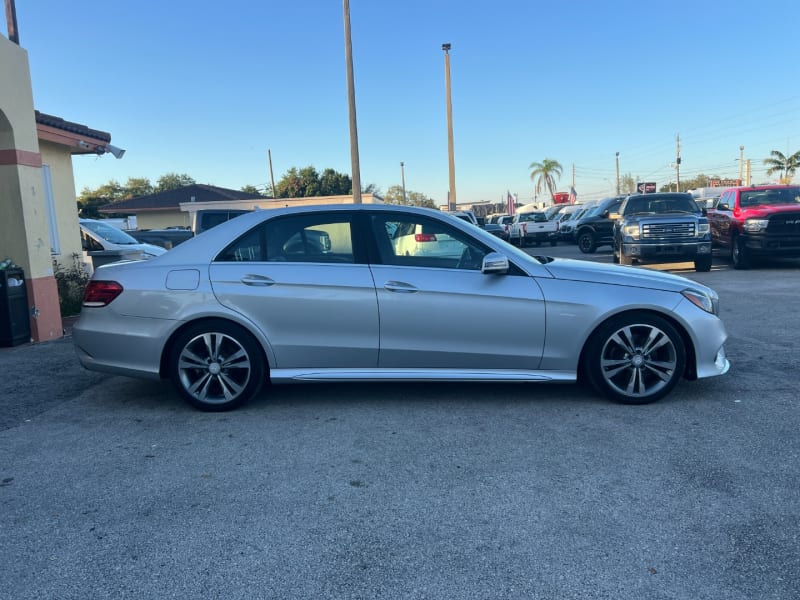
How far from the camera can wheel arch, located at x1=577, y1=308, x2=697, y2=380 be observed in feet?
15.6

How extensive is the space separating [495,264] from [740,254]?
38.0ft

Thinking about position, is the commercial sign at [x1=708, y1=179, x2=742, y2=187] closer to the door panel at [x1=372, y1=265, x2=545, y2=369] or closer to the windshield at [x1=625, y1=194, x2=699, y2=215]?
the windshield at [x1=625, y1=194, x2=699, y2=215]

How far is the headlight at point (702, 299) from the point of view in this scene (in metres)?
4.81

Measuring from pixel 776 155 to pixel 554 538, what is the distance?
2805 inches

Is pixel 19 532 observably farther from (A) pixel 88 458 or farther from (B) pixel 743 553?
(B) pixel 743 553

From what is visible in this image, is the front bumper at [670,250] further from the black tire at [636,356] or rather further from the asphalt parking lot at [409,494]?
the black tire at [636,356]

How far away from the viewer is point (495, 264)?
15.4 feet

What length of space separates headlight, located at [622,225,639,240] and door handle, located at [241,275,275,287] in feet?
35.1

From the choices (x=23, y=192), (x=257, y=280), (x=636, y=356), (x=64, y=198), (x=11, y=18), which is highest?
(x=11, y=18)

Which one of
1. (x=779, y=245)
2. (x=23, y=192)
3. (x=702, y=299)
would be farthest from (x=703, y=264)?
(x=23, y=192)

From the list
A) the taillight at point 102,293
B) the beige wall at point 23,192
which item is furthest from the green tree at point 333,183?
the taillight at point 102,293

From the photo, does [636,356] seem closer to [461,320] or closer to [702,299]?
[702,299]

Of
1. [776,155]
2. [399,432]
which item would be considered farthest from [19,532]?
[776,155]

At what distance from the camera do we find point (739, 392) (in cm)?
503
